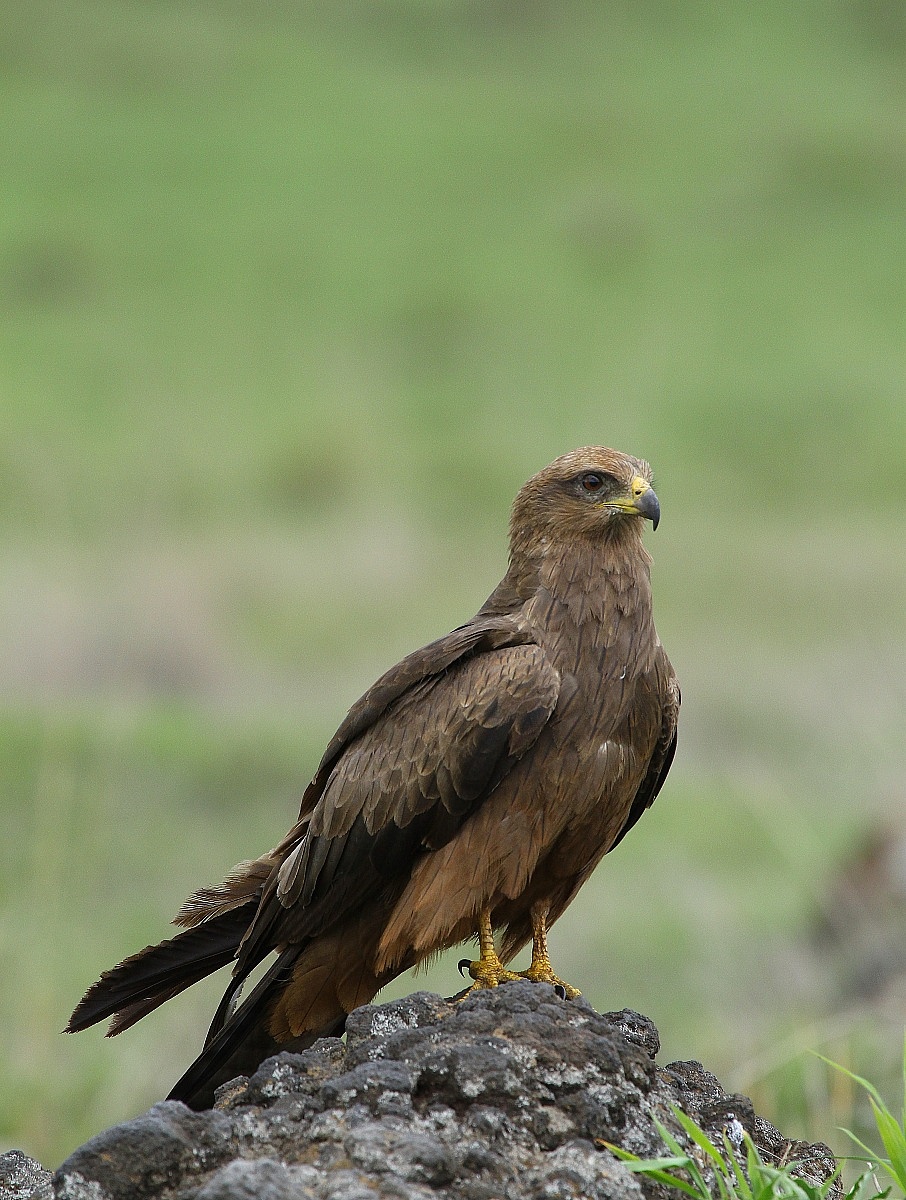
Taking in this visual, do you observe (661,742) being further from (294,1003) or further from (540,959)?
(294,1003)

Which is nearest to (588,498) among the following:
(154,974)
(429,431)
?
(154,974)

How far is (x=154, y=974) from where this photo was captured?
508 centimetres

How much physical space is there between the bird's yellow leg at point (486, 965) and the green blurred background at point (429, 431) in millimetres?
1147

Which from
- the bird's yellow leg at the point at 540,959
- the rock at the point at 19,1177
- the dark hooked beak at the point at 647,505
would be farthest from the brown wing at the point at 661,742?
the rock at the point at 19,1177

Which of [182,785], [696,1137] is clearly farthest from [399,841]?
[182,785]

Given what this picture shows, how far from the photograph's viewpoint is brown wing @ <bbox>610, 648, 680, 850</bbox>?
524 centimetres

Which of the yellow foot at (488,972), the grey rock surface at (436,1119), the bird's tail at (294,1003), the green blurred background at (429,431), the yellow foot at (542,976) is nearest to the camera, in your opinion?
the grey rock surface at (436,1119)

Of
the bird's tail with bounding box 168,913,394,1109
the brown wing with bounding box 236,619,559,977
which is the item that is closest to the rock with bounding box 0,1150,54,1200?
the bird's tail with bounding box 168,913,394,1109

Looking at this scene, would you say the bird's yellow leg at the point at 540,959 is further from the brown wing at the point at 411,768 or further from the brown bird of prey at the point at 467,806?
the brown wing at the point at 411,768

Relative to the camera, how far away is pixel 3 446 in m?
23.1

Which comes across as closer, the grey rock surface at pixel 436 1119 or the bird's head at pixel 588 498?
the grey rock surface at pixel 436 1119

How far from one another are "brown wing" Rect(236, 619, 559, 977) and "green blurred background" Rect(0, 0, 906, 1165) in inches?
58.2

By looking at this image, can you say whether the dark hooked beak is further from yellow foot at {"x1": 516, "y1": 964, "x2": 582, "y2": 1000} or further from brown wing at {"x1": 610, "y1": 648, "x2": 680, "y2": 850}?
yellow foot at {"x1": 516, "y1": 964, "x2": 582, "y2": 1000}

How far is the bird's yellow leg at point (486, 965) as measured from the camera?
16.3 ft
